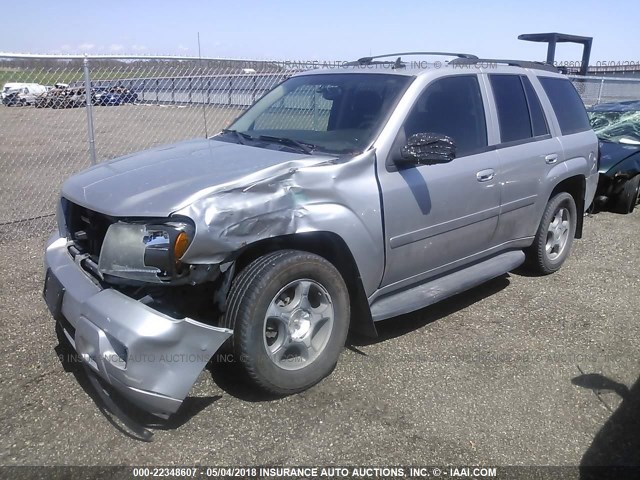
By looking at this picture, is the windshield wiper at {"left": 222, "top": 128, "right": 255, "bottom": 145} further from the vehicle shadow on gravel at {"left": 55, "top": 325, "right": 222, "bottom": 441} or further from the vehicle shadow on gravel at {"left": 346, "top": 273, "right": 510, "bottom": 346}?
the vehicle shadow on gravel at {"left": 55, "top": 325, "right": 222, "bottom": 441}

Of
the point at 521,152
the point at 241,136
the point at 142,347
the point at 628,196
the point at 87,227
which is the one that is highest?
the point at 241,136

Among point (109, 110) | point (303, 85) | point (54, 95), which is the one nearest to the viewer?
point (303, 85)

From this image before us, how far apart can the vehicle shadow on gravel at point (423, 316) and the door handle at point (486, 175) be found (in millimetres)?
1101

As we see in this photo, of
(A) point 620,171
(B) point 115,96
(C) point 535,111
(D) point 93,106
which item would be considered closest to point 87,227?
(C) point 535,111

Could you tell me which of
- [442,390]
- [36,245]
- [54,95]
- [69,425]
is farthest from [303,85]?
[54,95]

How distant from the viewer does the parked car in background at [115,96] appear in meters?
8.34

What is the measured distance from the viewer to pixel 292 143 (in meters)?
3.83

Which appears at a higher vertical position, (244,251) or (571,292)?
(244,251)

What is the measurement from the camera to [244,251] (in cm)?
309

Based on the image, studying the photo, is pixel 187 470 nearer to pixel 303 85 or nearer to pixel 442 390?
pixel 442 390

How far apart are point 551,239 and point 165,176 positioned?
149 inches

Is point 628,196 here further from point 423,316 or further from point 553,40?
point 553,40

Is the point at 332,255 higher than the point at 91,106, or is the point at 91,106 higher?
the point at 91,106

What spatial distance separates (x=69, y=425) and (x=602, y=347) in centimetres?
348
